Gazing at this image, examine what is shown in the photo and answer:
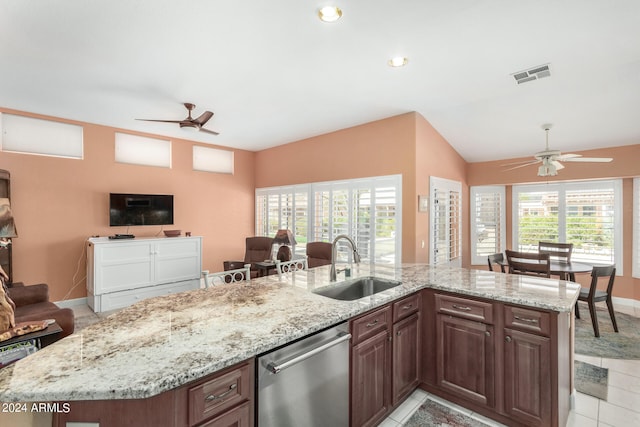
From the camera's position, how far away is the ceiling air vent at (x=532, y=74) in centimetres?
298

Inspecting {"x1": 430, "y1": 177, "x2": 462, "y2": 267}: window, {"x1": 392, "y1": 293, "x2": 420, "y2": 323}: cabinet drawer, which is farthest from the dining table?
{"x1": 392, "y1": 293, "x2": 420, "y2": 323}: cabinet drawer

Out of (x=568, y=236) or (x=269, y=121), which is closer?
(x=269, y=121)

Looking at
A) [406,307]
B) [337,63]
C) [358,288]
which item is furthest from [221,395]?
[337,63]

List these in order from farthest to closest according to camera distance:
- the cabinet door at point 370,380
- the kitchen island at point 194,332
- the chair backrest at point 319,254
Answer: the chair backrest at point 319,254
the cabinet door at point 370,380
the kitchen island at point 194,332

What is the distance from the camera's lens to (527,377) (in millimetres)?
1979

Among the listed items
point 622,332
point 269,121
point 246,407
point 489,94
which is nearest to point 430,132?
point 489,94

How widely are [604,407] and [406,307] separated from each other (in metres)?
1.77

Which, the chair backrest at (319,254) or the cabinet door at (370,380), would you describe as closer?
the cabinet door at (370,380)

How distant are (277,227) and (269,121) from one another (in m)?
2.42

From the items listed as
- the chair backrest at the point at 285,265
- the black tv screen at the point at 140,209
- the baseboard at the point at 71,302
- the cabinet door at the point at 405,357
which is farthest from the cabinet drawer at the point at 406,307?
the baseboard at the point at 71,302

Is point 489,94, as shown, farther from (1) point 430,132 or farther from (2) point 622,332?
(2) point 622,332

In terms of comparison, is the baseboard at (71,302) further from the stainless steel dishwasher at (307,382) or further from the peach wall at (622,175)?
the peach wall at (622,175)

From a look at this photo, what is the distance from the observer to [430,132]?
14.8ft

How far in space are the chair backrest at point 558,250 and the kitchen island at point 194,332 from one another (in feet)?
9.22
